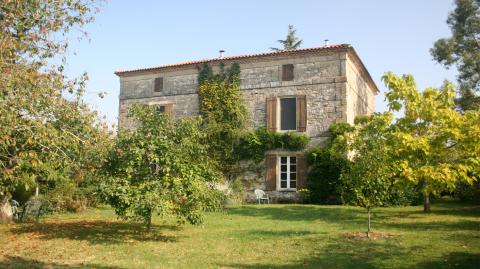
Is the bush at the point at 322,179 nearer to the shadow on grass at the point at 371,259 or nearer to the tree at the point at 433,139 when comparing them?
the tree at the point at 433,139

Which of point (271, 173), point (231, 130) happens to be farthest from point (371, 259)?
point (231, 130)

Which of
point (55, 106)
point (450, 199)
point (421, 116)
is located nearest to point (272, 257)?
point (55, 106)

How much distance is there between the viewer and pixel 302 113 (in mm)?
18984

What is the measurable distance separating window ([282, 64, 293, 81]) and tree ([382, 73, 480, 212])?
271 inches

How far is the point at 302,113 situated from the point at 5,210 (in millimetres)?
12168

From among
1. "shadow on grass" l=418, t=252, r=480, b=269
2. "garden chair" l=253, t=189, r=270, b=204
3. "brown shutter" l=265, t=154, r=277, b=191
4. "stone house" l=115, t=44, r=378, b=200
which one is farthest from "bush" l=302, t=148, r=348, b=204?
"shadow on grass" l=418, t=252, r=480, b=269

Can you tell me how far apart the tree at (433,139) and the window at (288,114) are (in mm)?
6704

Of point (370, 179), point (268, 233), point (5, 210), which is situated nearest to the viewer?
point (370, 179)

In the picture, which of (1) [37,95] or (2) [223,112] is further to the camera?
(2) [223,112]

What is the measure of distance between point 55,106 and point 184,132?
3.04 meters

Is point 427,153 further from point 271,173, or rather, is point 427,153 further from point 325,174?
point 271,173

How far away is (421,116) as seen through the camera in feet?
40.5

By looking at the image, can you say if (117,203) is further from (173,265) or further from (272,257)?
(272,257)

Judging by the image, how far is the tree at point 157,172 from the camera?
29.7 ft
